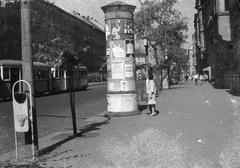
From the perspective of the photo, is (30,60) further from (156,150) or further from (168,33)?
(168,33)

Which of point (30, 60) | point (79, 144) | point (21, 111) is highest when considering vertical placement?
point (30, 60)

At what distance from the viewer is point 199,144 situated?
6.50m

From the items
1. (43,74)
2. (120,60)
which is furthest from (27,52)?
(43,74)

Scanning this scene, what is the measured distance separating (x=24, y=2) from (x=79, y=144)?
3308 millimetres

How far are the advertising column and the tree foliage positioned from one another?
2524cm

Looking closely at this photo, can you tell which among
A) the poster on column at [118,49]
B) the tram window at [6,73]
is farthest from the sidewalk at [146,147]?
the tram window at [6,73]

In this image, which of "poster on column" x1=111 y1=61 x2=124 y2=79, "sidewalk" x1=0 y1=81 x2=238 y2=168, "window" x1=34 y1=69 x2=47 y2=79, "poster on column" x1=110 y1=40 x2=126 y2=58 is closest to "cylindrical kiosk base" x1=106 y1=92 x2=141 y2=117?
"poster on column" x1=111 y1=61 x2=124 y2=79

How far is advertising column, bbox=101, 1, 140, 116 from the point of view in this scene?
12.5 m

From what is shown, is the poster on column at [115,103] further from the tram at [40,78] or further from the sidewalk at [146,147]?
the tram at [40,78]

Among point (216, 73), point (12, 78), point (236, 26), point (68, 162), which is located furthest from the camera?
point (216, 73)

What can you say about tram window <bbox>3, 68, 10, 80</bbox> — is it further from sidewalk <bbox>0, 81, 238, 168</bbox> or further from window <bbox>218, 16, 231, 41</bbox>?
window <bbox>218, 16, 231, 41</bbox>

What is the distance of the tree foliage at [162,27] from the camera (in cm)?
3912

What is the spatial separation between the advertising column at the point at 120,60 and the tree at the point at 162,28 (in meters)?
24.9

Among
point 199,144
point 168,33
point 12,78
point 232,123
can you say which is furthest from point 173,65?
point 199,144
